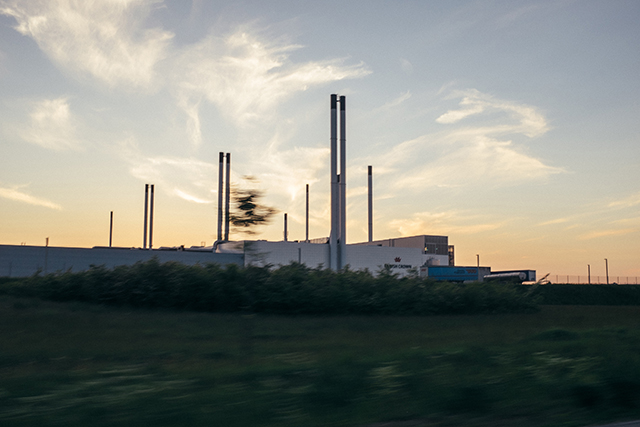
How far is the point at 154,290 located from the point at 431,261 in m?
68.3

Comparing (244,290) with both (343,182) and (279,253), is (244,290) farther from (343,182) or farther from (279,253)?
(279,253)

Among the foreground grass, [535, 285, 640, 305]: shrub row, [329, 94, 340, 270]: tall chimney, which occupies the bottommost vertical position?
[535, 285, 640, 305]: shrub row

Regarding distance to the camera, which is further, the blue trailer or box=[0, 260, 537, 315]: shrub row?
the blue trailer

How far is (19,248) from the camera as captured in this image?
46.2m

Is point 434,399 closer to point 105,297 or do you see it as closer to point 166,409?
point 166,409

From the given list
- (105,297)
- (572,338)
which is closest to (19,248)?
(105,297)

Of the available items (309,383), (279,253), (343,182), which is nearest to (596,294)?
(343,182)

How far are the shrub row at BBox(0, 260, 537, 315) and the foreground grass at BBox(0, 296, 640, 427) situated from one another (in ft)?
21.3

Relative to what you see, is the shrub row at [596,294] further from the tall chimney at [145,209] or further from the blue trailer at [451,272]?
the tall chimney at [145,209]

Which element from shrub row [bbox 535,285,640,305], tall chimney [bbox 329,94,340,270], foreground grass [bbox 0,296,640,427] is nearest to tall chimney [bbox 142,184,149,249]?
tall chimney [bbox 329,94,340,270]

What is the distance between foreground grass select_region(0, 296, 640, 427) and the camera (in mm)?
5812

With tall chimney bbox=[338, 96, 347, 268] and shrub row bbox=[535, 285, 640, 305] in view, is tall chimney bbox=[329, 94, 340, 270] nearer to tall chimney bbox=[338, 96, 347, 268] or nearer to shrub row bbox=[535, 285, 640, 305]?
tall chimney bbox=[338, 96, 347, 268]

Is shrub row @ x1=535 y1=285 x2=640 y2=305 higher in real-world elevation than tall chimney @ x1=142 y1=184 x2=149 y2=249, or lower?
lower

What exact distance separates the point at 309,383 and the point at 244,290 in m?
12.6
